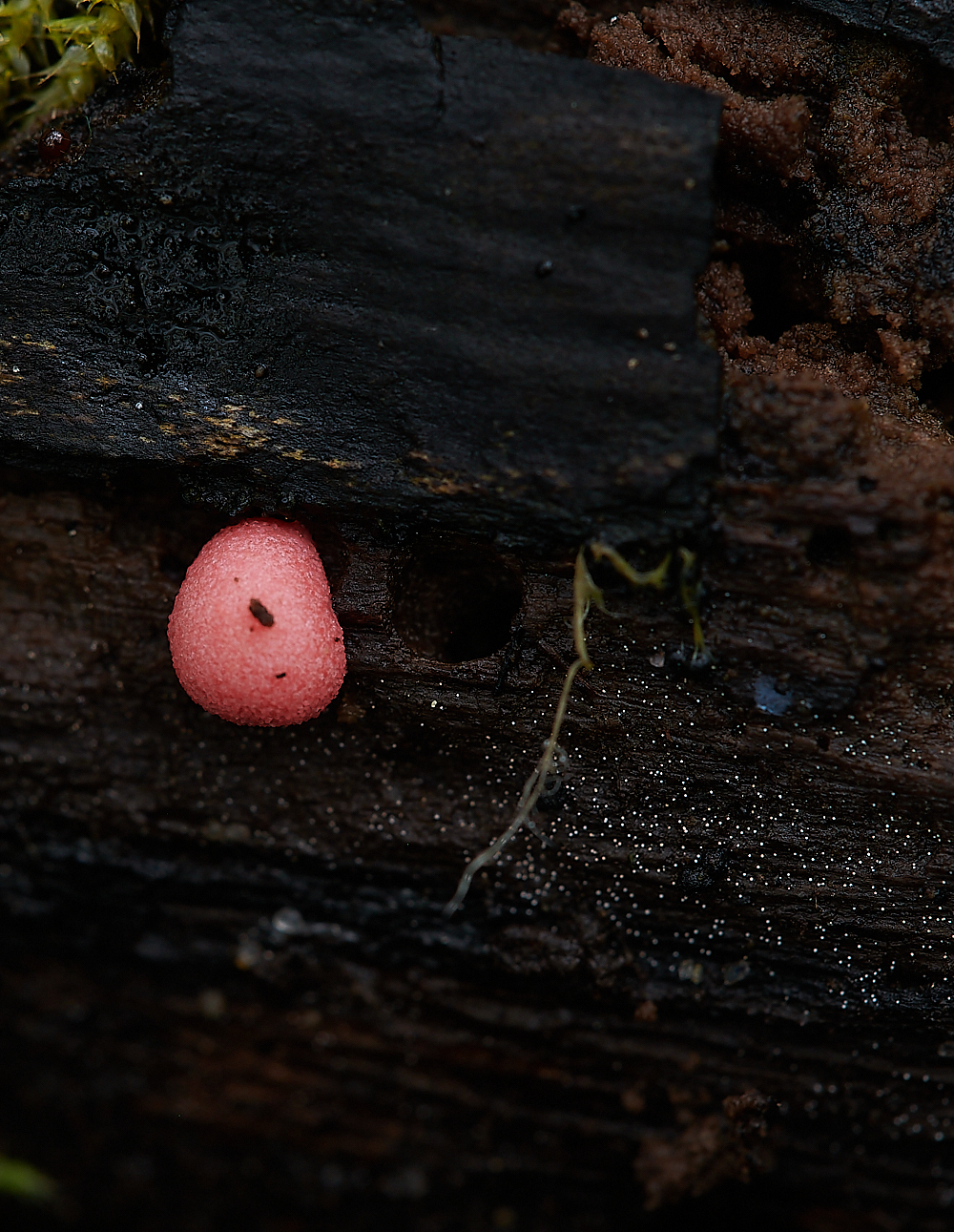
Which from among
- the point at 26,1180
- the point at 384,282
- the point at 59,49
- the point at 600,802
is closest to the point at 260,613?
the point at 384,282

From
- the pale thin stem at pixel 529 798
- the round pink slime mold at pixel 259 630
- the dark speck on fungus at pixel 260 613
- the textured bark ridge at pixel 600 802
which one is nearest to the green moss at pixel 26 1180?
the textured bark ridge at pixel 600 802

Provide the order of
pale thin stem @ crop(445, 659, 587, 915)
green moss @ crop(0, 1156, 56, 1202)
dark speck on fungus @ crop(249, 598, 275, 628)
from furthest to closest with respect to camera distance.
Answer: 1. green moss @ crop(0, 1156, 56, 1202)
2. pale thin stem @ crop(445, 659, 587, 915)
3. dark speck on fungus @ crop(249, 598, 275, 628)

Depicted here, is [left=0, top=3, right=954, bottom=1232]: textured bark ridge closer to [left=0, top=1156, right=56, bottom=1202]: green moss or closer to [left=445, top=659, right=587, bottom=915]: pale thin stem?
[left=445, top=659, right=587, bottom=915]: pale thin stem

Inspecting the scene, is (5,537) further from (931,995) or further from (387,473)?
(931,995)

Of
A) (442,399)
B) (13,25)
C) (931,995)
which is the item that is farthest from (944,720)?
(13,25)

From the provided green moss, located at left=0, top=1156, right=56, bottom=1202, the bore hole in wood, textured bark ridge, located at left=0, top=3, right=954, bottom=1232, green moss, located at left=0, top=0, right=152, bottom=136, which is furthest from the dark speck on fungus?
green moss, located at left=0, top=1156, right=56, bottom=1202

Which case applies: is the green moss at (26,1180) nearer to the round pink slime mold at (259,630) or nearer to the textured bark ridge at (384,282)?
the round pink slime mold at (259,630)

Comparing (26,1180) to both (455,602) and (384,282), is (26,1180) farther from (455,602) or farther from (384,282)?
(384,282)
